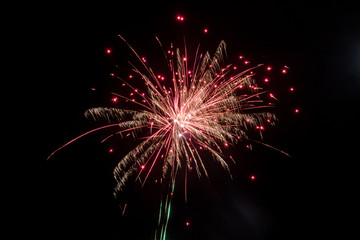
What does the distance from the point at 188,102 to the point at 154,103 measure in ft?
2.77

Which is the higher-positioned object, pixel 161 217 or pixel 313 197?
pixel 161 217

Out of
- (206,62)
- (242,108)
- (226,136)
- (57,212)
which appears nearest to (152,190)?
(57,212)

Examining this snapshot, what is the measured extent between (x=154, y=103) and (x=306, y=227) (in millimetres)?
9349

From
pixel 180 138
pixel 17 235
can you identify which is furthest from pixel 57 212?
pixel 180 138

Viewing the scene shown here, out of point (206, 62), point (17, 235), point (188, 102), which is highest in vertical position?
point (206, 62)

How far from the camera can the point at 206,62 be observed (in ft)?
18.3

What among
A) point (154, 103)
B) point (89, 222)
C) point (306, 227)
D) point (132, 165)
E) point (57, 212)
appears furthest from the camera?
point (306, 227)

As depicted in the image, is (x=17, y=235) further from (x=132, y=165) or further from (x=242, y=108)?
(x=242, y=108)

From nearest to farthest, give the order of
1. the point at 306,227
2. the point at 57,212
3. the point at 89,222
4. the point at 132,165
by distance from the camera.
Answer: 1. the point at 132,165
2. the point at 57,212
3. the point at 89,222
4. the point at 306,227

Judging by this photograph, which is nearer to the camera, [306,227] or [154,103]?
[154,103]

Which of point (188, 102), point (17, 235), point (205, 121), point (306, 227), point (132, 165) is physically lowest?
point (306, 227)

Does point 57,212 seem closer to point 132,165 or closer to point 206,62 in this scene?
point 132,165

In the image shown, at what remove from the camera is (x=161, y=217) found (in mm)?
7035

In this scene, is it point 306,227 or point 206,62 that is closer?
point 206,62
